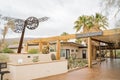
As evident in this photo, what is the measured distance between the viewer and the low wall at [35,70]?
9391mm

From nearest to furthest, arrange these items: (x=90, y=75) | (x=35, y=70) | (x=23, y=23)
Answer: (x=35, y=70), (x=90, y=75), (x=23, y=23)

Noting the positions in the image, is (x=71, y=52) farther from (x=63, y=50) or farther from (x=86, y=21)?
(x=86, y=21)

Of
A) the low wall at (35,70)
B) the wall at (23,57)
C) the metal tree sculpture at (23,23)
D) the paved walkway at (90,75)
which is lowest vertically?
the paved walkway at (90,75)

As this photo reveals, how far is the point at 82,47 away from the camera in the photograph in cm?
3200

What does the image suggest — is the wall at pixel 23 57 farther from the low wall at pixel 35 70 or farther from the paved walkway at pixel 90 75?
the paved walkway at pixel 90 75

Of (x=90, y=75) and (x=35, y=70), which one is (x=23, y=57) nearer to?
(x=35, y=70)

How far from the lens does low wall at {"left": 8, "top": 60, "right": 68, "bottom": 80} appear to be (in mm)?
9391

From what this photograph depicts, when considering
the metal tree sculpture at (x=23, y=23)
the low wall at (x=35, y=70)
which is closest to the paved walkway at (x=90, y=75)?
the low wall at (x=35, y=70)

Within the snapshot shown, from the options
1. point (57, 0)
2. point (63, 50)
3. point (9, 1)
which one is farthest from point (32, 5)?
point (63, 50)

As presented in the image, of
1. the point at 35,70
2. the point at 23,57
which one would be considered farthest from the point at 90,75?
the point at 23,57

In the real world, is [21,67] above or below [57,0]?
below

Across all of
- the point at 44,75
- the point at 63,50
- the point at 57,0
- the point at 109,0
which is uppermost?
the point at 57,0

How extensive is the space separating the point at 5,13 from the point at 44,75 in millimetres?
9376

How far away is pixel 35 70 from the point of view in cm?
1053
